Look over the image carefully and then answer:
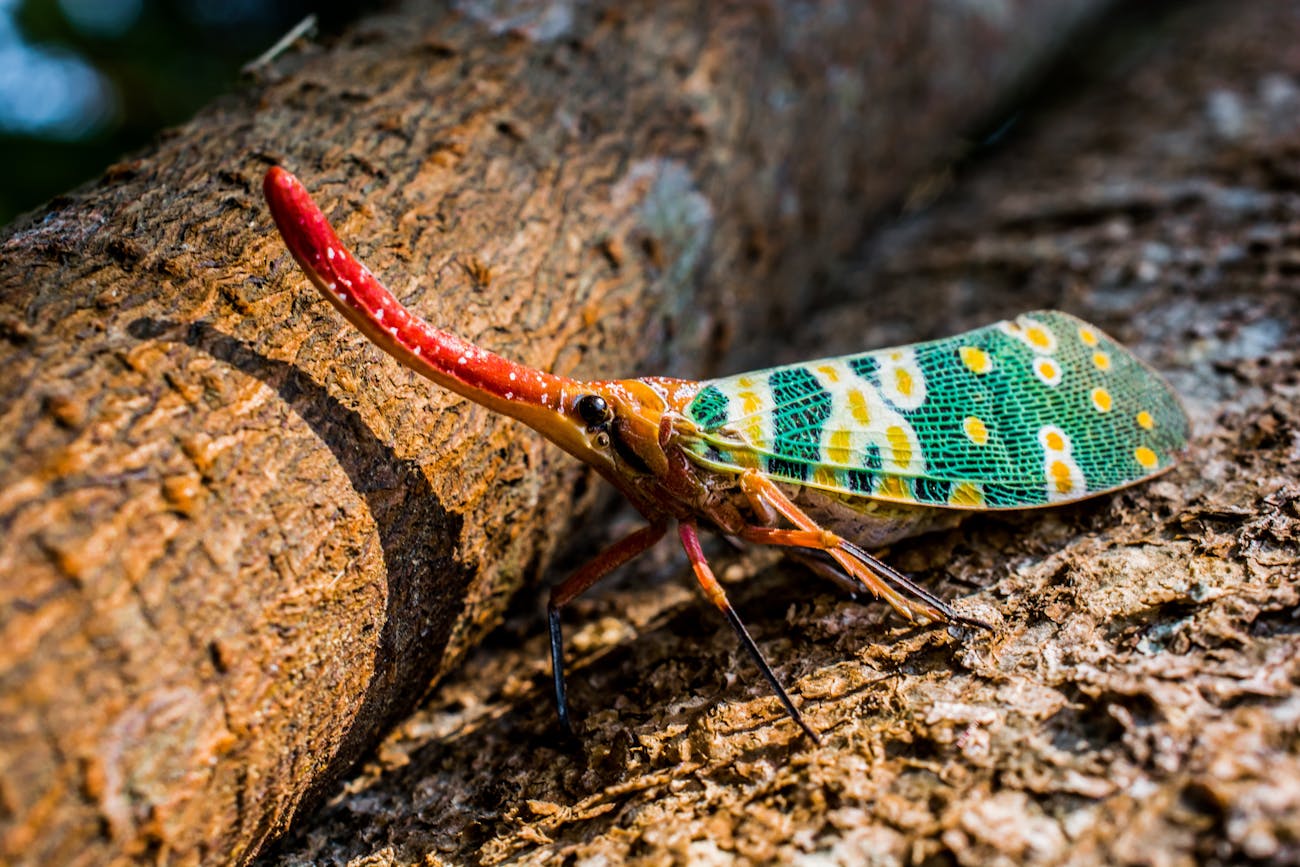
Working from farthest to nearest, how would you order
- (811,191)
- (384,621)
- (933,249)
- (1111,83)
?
(1111,83)
(933,249)
(811,191)
(384,621)

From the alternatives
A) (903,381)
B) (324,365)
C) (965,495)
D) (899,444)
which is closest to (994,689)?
(965,495)

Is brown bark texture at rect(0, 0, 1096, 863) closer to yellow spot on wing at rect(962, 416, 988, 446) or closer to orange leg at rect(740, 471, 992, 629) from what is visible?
orange leg at rect(740, 471, 992, 629)

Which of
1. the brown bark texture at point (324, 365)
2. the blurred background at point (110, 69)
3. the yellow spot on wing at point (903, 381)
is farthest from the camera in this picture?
the blurred background at point (110, 69)

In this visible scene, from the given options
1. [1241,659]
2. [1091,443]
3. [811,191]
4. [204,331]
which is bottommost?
[1241,659]

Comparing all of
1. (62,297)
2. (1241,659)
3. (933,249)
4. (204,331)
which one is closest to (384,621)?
(204,331)

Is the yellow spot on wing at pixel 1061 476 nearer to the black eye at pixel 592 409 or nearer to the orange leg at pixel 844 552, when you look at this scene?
the orange leg at pixel 844 552

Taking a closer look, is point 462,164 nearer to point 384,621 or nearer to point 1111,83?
point 384,621

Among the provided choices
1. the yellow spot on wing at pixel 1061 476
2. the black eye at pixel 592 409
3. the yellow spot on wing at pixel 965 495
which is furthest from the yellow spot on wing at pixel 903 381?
the black eye at pixel 592 409
